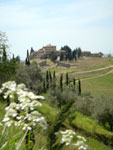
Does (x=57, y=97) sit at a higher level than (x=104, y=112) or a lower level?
higher

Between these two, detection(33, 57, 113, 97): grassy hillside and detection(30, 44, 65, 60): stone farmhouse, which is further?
detection(30, 44, 65, 60): stone farmhouse

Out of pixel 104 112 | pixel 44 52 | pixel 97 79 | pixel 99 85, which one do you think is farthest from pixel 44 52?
pixel 104 112

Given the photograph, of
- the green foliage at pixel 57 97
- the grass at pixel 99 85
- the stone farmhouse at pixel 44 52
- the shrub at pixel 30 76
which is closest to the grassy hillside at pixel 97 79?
the grass at pixel 99 85

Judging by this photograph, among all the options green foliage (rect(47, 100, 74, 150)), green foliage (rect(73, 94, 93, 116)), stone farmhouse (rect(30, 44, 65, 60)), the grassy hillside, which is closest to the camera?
green foliage (rect(47, 100, 74, 150))

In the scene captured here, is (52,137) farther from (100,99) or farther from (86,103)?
(86,103)

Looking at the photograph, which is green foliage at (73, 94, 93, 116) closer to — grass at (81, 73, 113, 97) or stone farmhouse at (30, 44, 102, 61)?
grass at (81, 73, 113, 97)

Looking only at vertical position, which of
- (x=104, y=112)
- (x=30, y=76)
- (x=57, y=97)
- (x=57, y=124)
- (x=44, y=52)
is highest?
(x=44, y=52)

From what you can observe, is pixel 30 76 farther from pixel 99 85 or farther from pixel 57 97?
pixel 99 85

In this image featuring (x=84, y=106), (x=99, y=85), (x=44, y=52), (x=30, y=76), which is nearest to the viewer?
(x=84, y=106)

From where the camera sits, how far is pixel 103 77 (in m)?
74.4

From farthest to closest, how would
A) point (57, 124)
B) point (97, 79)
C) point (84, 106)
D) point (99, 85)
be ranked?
point (97, 79), point (99, 85), point (84, 106), point (57, 124)

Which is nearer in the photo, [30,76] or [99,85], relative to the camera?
[30,76]

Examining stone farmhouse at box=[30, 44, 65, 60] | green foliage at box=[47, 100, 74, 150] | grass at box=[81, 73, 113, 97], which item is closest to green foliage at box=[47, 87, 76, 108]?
grass at box=[81, 73, 113, 97]

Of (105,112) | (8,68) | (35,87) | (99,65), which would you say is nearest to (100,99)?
(105,112)
